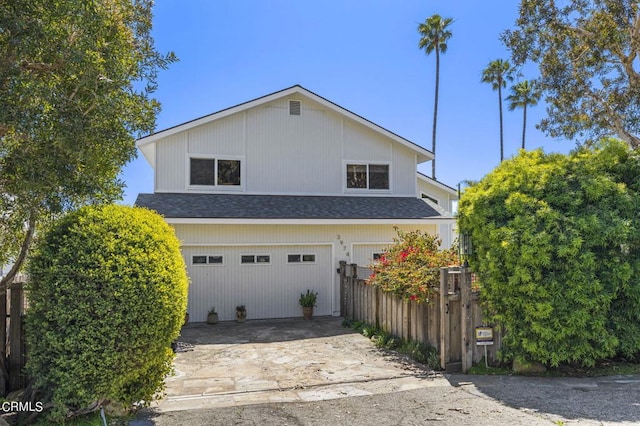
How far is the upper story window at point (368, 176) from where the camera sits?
14914mm

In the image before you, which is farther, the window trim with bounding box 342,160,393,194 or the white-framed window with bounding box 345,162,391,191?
the white-framed window with bounding box 345,162,391,191

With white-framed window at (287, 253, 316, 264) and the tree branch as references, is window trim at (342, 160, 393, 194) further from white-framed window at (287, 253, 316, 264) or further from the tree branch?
the tree branch

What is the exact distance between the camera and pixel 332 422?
5223mm

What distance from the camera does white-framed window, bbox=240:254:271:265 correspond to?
12.6 m

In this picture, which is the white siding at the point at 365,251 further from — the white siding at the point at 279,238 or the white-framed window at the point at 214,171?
the white-framed window at the point at 214,171

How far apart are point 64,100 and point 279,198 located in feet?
29.1

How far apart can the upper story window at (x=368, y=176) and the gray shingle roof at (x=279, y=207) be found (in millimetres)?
581

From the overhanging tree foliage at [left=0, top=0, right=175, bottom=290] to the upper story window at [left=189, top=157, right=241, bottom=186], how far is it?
24.2 ft

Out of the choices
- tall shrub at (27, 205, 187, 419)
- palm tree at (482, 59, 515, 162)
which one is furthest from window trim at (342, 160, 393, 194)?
palm tree at (482, 59, 515, 162)

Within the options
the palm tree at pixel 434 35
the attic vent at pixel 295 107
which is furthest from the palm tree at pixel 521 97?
the attic vent at pixel 295 107

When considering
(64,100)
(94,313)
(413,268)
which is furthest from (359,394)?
(64,100)

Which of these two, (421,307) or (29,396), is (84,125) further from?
Answer: (421,307)

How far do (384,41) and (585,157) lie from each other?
1218 centimetres

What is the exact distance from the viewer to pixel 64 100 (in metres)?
5.05
